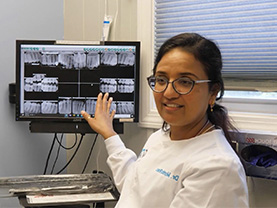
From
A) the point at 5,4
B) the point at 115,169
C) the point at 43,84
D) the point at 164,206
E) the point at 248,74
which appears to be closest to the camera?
the point at 164,206

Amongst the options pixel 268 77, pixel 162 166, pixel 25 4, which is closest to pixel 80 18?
pixel 25 4

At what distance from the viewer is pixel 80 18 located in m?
2.31

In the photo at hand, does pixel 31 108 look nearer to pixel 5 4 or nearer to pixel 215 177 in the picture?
pixel 5 4

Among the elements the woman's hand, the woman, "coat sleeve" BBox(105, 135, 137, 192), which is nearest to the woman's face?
the woman

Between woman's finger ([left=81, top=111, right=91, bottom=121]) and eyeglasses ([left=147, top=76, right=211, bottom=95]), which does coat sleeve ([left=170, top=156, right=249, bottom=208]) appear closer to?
eyeglasses ([left=147, top=76, right=211, bottom=95])

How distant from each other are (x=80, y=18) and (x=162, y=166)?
125 centimetres

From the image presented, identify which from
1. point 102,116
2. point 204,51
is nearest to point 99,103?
point 102,116

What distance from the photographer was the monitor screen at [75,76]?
6.57ft

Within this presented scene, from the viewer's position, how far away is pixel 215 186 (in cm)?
116

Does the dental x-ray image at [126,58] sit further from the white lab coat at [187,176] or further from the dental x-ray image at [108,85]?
the white lab coat at [187,176]

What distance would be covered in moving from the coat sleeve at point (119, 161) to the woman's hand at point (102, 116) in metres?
0.13

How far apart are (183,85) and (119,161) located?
1.90ft

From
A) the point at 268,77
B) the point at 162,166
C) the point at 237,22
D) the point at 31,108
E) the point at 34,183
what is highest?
the point at 237,22

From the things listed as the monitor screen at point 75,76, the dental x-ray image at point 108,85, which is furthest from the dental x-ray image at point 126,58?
the dental x-ray image at point 108,85
